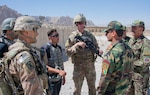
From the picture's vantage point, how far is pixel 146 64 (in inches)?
177

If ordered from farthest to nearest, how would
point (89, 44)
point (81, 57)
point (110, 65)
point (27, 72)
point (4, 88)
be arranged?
1. point (81, 57)
2. point (89, 44)
3. point (110, 65)
4. point (4, 88)
5. point (27, 72)

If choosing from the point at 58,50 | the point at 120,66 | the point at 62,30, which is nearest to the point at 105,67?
the point at 120,66

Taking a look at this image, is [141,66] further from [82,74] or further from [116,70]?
[116,70]

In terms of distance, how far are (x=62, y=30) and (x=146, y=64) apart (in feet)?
53.4

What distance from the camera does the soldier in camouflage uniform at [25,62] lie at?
228cm

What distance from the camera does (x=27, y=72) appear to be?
227cm

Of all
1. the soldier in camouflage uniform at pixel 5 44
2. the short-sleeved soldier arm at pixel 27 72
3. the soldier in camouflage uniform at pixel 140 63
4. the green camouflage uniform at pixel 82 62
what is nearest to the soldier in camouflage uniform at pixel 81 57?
the green camouflage uniform at pixel 82 62

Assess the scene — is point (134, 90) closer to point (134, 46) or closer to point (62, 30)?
point (134, 46)

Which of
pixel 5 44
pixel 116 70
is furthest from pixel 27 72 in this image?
pixel 116 70

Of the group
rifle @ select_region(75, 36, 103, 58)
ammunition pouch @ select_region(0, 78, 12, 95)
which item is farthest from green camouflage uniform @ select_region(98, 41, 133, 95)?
rifle @ select_region(75, 36, 103, 58)

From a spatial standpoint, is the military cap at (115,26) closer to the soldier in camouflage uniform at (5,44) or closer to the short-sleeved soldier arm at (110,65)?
the short-sleeved soldier arm at (110,65)

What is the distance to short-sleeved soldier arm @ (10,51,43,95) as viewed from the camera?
2.27 metres

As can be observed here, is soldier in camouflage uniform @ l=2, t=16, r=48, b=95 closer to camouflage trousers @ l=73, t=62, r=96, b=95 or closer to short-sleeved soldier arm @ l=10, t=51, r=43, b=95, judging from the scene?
short-sleeved soldier arm @ l=10, t=51, r=43, b=95

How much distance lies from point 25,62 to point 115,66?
4.64ft
